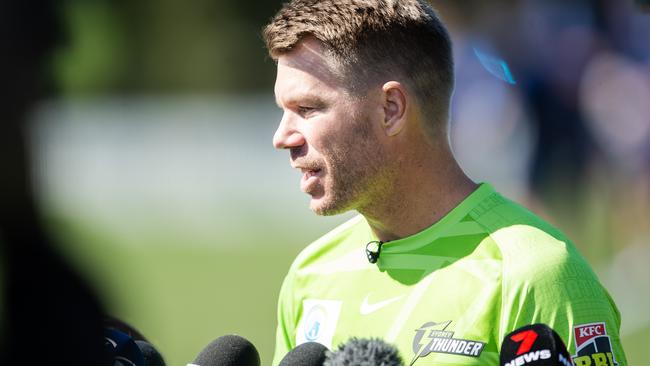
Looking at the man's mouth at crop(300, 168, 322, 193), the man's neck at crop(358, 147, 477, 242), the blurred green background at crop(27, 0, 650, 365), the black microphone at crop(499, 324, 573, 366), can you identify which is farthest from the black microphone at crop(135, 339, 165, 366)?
the blurred green background at crop(27, 0, 650, 365)

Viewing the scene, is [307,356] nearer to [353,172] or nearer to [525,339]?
[525,339]

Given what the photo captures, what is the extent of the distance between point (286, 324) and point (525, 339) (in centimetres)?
128

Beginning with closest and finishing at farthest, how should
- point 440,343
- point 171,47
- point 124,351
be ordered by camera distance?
1. point 124,351
2. point 440,343
3. point 171,47

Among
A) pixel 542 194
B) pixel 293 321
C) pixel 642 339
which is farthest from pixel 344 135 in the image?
pixel 542 194

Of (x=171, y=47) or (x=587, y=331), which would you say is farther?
(x=171, y=47)

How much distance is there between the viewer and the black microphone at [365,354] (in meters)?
2.27

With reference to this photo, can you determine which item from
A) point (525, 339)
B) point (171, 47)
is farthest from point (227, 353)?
point (171, 47)

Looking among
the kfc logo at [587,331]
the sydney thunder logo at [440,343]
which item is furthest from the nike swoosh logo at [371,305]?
the kfc logo at [587,331]

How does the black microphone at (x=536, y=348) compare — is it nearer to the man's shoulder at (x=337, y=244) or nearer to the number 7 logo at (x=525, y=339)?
the number 7 logo at (x=525, y=339)

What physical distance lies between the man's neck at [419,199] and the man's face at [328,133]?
0.08 meters

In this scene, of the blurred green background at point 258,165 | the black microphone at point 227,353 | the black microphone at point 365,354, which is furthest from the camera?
the blurred green background at point 258,165

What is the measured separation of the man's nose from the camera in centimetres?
330

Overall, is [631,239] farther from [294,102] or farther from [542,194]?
[294,102]

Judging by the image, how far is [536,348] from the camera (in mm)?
2457
